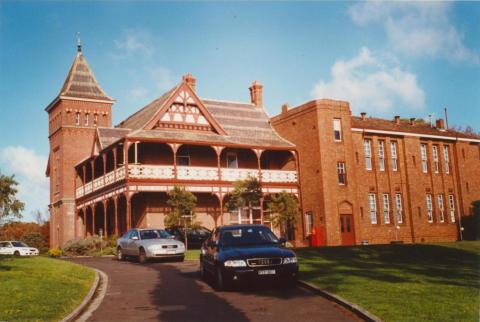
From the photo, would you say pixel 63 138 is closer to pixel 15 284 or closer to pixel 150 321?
pixel 15 284

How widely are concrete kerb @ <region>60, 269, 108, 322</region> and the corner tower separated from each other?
28.3 metres

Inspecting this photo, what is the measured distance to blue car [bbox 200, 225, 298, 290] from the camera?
12000 millimetres

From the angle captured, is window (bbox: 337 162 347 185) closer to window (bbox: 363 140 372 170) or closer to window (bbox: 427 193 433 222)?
window (bbox: 363 140 372 170)

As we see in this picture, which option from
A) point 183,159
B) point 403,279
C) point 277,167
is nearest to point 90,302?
point 403,279

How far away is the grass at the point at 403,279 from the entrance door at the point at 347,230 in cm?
1182

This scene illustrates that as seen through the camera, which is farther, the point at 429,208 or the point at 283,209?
the point at 429,208

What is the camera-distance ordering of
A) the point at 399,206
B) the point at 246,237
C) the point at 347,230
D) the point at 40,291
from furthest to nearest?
the point at 399,206, the point at 347,230, the point at 246,237, the point at 40,291

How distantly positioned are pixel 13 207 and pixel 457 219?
101 ft

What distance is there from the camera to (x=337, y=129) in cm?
3506

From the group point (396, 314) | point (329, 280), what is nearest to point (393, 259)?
point (329, 280)

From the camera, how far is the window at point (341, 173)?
34562 millimetres

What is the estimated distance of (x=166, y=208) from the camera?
112ft

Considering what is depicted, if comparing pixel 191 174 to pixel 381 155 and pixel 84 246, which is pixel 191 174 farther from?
pixel 381 155

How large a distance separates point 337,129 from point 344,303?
25.7 m
